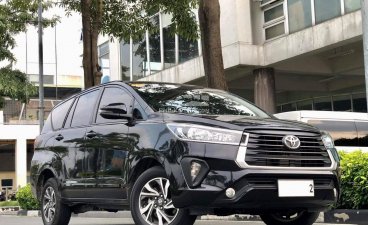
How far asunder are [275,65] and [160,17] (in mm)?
6397

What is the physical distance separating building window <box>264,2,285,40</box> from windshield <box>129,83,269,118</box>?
491 inches

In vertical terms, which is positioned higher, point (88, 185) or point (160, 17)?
point (160, 17)

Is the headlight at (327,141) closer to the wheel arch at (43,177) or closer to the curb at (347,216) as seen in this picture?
the curb at (347,216)

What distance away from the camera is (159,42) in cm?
2439

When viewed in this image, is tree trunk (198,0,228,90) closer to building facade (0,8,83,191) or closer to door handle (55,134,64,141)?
door handle (55,134,64,141)

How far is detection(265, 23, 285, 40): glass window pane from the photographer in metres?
19.2

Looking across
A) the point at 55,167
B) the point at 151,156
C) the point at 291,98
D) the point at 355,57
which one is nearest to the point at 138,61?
the point at 291,98

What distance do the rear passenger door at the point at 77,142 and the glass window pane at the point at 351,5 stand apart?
35.9 ft

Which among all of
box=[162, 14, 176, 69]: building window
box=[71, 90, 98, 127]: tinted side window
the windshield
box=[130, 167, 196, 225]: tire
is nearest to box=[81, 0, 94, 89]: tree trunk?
box=[71, 90, 98, 127]: tinted side window

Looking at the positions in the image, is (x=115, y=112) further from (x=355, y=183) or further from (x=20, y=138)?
(x=20, y=138)

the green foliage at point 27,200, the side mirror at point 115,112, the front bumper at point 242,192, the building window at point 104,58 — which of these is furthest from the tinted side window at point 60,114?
the building window at point 104,58

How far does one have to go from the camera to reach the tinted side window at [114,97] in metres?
6.69

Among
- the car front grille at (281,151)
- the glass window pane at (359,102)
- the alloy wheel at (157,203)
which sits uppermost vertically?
the glass window pane at (359,102)

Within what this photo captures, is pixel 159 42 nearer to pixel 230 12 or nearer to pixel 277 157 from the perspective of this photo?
pixel 230 12
